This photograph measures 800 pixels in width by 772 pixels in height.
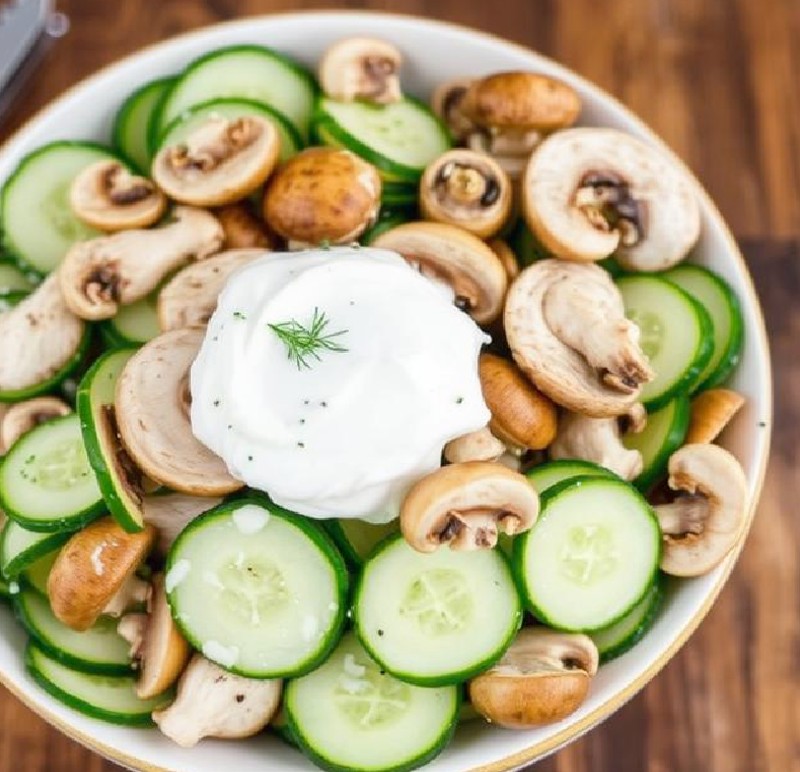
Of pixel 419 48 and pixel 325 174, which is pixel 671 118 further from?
pixel 325 174

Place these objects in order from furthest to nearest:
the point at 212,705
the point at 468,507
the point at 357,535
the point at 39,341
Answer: the point at 39,341
the point at 357,535
the point at 212,705
the point at 468,507

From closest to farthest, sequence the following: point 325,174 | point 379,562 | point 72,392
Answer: point 379,562
point 325,174
point 72,392

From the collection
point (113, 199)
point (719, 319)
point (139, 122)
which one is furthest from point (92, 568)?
point (719, 319)

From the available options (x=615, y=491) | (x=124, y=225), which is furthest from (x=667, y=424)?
(x=124, y=225)

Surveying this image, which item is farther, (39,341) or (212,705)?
(39,341)

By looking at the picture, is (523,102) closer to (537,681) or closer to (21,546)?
(537,681)

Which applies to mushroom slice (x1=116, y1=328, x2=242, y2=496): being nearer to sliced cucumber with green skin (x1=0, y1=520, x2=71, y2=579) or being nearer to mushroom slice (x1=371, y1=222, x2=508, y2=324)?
sliced cucumber with green skin (x1=0, y1=520, x2=71, y2=579)
